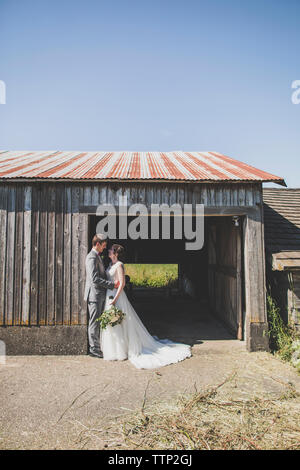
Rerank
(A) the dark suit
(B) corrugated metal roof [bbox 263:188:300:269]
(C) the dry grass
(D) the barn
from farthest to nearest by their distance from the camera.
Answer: (B) corrugated metal roof [bbox 263:188:300:269] < (D) the barn < (A) the dark suit < (C) the dry grass

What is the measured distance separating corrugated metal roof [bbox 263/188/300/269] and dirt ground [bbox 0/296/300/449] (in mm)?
2144

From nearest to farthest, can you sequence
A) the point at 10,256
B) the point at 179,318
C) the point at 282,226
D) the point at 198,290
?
the point at 10,256 < the point at 282,226 < the point at 179,318 < the point at 198,290

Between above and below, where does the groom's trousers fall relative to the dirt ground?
above

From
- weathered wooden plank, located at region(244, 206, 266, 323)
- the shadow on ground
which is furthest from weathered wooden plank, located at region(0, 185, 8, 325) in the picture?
weathered wooden plank, located at region(244, 206, 266, 323)

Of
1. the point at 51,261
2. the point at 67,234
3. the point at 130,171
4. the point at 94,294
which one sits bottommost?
the point at 94,294

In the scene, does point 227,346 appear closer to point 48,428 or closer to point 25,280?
point 48,428

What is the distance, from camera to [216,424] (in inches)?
132

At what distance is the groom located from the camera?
5484mm

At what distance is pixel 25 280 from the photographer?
573cm

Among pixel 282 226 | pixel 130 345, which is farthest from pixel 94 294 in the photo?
pixel 282 226

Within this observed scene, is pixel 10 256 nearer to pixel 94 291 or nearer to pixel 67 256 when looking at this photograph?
pixel 67 256

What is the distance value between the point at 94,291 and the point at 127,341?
4.11ft

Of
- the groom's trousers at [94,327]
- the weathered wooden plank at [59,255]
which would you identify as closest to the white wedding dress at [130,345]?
the groom's trousers at [94,327]

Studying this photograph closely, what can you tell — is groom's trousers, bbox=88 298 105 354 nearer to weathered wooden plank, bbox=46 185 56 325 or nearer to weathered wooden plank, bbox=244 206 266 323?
weathered wooden plank, bbox=46 185 56 325
